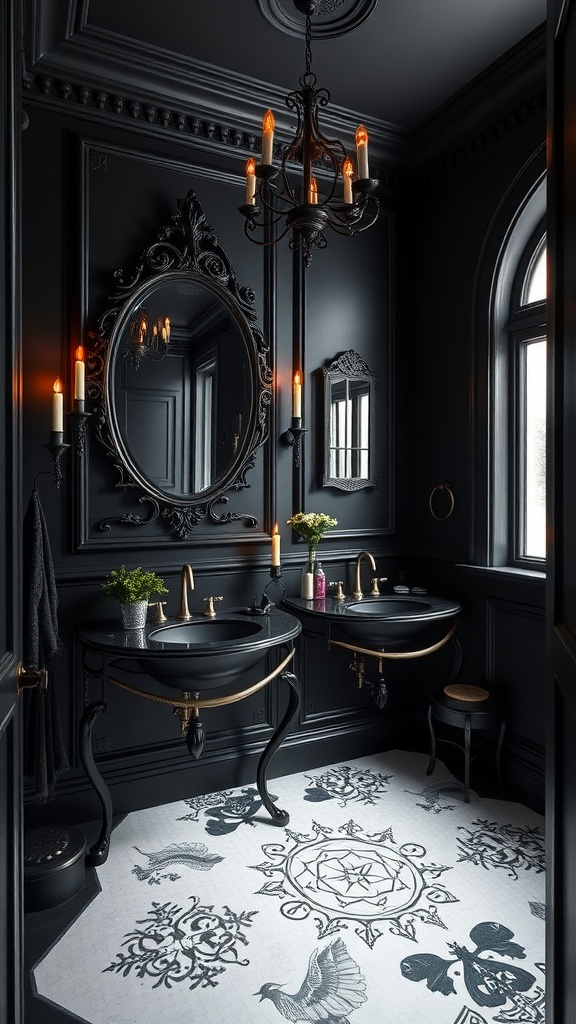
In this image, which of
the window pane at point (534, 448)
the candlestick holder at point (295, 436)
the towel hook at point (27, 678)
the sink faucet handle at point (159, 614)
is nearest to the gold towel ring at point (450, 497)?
the window pane at point (534, 448)

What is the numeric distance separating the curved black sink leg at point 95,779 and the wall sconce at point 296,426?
147cm

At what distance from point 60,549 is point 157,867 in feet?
4.22

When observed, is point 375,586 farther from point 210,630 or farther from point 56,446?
point 56,446

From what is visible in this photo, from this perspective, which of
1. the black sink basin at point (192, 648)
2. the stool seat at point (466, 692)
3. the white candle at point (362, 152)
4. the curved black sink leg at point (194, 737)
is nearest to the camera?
the white candle at point (362, 152)

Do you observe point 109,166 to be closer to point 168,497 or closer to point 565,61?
point 168,497

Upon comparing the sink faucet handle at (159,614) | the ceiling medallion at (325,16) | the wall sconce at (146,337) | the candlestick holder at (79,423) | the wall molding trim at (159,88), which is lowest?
the sink faucet handle at (159,614)

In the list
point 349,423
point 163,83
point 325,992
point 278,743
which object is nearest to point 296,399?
point 349,423

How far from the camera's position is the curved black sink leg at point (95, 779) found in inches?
96.7

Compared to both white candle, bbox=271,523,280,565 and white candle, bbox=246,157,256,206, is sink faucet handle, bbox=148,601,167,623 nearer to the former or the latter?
white candle, bbox=271,523,280,565

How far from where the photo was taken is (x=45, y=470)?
2650mm

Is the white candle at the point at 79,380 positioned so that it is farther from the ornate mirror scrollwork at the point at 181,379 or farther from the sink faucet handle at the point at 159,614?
the sink faucet handle at the point at 159,614

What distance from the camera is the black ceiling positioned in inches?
96.3

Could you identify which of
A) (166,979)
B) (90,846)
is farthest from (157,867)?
(166,979)

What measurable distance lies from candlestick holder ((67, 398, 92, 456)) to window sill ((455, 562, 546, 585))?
1.88m
